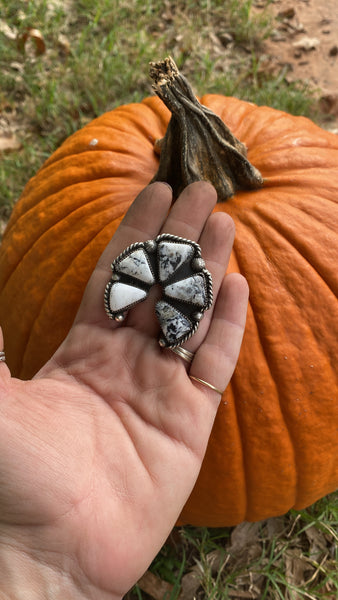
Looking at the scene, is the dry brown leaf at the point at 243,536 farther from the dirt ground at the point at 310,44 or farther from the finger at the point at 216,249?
the dirt ground at the point at 310,44

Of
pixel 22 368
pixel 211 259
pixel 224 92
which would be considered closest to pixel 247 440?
pixel 211 259

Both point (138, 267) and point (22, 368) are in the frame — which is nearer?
point (138, 267)

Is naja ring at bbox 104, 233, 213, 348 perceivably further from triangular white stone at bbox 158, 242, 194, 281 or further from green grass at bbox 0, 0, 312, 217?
green grass at bbox 0, 0, 312, 217

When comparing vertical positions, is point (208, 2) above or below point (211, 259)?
above

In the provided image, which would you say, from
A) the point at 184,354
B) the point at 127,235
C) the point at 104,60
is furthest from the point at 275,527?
the point at 104,60

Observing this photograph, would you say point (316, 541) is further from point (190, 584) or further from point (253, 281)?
point (253, 281)

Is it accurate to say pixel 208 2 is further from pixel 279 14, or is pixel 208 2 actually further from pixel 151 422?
pixel 151 422

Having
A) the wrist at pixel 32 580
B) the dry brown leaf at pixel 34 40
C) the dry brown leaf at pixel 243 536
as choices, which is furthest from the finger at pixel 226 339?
the dry brown leaf at pixel 34 40
